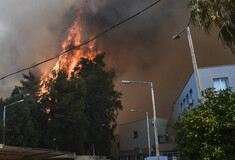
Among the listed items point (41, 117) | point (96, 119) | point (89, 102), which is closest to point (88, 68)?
point (89, 102)

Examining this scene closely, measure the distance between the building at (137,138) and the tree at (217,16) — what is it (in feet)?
169

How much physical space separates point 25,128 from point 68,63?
28844 millimetres

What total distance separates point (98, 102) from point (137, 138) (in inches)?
689

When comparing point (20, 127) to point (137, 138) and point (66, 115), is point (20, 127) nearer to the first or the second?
point (66, 115)

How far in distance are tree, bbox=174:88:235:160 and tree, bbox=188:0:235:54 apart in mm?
4571

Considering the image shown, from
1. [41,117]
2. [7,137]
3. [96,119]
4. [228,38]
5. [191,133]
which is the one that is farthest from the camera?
[96,119]

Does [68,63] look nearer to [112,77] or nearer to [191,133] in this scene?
[112,77]

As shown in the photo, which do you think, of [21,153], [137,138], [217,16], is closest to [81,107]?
[137,138]

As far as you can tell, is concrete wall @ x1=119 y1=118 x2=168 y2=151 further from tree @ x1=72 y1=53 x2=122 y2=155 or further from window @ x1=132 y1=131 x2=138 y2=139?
tree @ x1=72 y1=53 x2=122 y2=155

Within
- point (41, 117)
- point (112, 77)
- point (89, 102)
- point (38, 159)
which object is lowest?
point (38, 159)

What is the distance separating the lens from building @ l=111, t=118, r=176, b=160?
67.3 metres

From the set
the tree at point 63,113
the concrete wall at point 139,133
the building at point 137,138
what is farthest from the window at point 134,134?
the tree at point 63,113

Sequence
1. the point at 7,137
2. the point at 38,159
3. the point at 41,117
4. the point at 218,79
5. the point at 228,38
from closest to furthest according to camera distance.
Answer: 1. the point at 228,38
2. the point at 38,159
3. the point at 218,79
4. the point at 7,137
5. the point at 41,117

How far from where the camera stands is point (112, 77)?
69.3 meters
